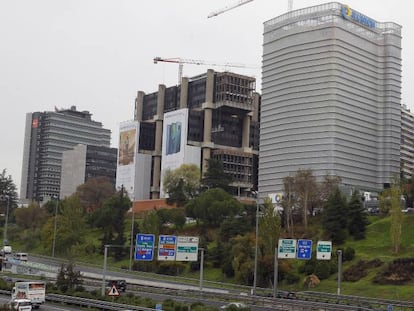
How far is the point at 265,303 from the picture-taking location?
64.9 meters

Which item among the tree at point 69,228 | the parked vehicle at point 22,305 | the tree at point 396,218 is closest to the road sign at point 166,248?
the parked vehicle at point 22,305

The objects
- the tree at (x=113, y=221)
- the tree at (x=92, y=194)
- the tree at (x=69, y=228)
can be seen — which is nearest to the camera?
the tree at (x=69, y=228)

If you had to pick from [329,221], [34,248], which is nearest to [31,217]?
[34,248]

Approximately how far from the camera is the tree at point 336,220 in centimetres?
11019

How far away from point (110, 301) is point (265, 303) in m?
15.7

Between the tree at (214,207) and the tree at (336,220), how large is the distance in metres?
21.8

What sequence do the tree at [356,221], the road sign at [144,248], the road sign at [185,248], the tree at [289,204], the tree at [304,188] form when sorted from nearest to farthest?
the road sign at [144,248]
the road sign at [185,248]
the tree at [356,221]
the tree at [289,204]
the tree at [304,188]

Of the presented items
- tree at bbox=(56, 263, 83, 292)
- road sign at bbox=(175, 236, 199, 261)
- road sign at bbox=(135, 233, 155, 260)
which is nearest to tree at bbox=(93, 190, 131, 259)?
road sign at bbox=(135, 233, 155, 260)

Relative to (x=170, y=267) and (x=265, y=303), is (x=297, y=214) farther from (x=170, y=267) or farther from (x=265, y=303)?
(x=265, y=303)

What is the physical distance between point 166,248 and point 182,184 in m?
104

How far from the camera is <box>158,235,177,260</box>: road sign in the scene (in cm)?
6969

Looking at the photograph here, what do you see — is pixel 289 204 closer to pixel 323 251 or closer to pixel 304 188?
pixel 304 188

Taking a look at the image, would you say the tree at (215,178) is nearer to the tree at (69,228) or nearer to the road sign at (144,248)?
the tree at (69,228)

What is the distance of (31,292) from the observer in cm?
5600
